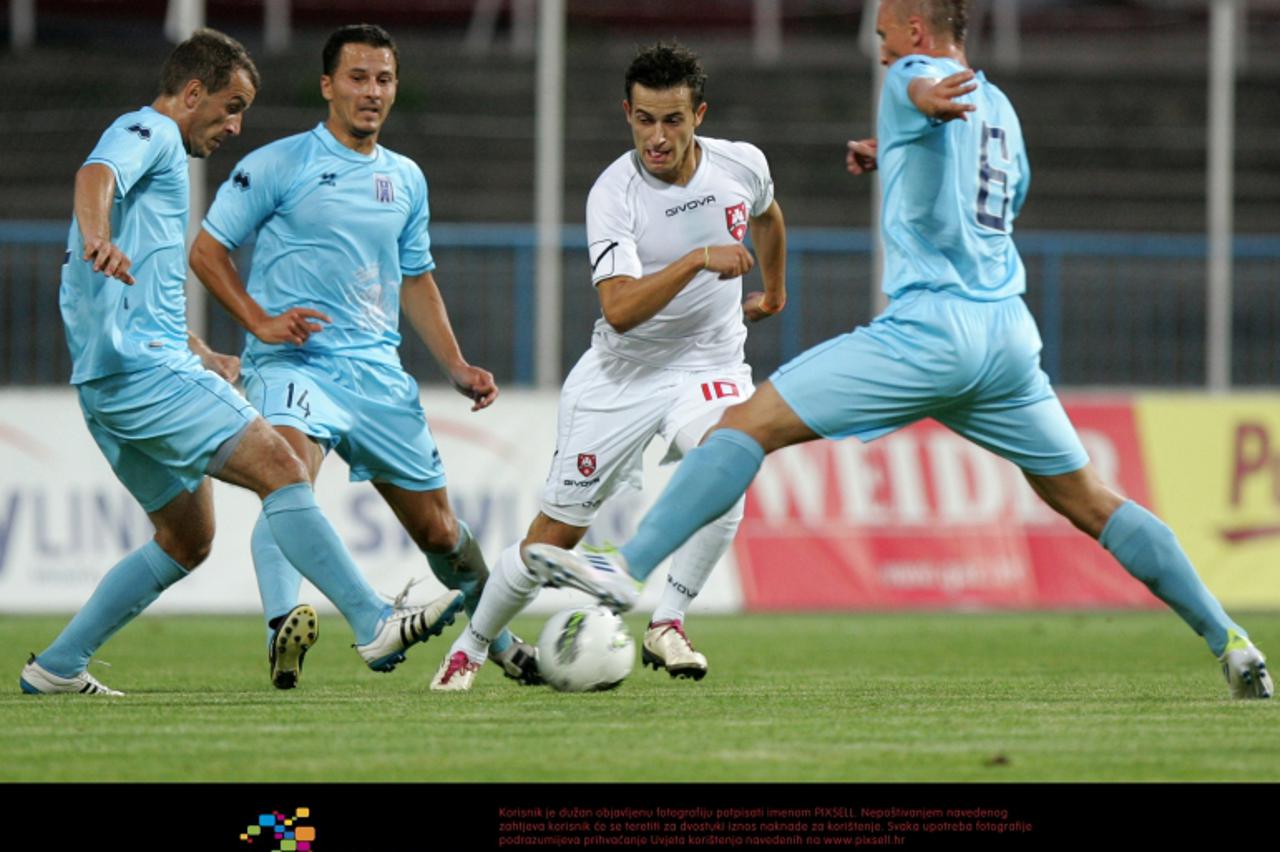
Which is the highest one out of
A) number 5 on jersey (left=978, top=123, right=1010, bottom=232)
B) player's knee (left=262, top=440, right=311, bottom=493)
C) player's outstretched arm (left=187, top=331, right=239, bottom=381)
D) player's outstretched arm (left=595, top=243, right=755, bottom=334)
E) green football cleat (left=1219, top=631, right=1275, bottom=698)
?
number 5 on jersey (left=978, top=123, right=1010, bottom=232)

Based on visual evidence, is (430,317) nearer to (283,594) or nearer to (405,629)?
(283,594)

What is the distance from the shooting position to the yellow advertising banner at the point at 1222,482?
1456cm

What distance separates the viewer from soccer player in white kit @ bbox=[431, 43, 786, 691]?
300 inches

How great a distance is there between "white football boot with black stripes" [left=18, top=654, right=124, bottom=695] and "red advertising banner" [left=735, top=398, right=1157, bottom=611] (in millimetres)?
7063

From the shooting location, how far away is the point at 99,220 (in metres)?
6.98

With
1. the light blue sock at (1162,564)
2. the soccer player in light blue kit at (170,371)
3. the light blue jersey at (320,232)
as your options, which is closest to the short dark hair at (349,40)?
the light blue jersey at (320,232)

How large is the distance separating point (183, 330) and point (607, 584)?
2.36 m

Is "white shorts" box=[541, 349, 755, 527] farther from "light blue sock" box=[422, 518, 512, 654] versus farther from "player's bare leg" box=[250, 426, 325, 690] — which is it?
"player's bare leg" box=[250, 426, 325, 690]

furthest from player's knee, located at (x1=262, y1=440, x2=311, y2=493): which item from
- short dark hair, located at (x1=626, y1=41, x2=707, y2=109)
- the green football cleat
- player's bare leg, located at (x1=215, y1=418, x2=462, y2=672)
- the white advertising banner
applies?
the white advertising banner

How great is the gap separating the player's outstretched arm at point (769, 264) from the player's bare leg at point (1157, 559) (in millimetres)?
1567

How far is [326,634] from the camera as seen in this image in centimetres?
1209

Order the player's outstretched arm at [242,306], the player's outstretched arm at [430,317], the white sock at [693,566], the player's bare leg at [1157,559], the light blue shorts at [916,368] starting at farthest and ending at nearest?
the player's outstretched arm at [430,317] < the white sock at [693,566] < the player's outstretched arm at [242,306] < the player's bare leg at [1157,559] < the light blue shorts at [916,368]

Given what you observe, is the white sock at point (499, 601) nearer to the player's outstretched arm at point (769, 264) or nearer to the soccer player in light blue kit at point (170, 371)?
the soccer player in light blue kit at point (170, 371)
